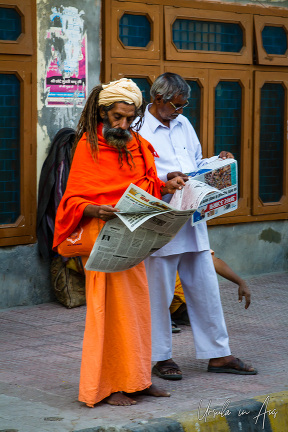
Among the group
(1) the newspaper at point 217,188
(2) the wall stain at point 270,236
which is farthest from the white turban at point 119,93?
(2) the wall stain at point 270,236

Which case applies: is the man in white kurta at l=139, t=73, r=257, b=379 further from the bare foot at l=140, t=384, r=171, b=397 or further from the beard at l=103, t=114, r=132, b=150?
the beard at l=103, t=114, r=132, b=150

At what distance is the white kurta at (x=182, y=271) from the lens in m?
5.39

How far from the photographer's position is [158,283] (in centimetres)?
539

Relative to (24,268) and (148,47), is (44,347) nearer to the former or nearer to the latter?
(24,268)

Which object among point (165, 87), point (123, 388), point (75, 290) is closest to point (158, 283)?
point (123, 388)

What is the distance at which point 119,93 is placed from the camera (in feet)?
15.3

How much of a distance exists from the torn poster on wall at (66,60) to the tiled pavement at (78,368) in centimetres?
179

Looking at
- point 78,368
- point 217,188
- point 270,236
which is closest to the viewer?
point 217,188

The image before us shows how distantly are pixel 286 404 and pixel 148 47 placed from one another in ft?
14.1

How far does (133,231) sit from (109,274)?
0.32 meters

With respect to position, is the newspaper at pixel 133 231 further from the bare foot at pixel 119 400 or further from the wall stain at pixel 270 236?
the wall stain at pixel 270 236

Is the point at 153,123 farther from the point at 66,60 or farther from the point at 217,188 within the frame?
the point at 66,60

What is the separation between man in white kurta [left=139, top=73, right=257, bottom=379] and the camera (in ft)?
17.6

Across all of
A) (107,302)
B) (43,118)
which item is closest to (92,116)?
(107,302)
